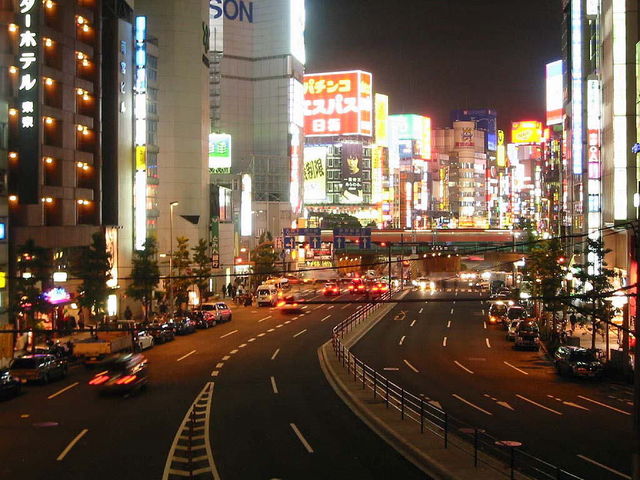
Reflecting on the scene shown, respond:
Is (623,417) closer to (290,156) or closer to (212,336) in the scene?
(212,336)

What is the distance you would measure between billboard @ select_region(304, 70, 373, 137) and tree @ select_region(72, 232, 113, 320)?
14465 cm

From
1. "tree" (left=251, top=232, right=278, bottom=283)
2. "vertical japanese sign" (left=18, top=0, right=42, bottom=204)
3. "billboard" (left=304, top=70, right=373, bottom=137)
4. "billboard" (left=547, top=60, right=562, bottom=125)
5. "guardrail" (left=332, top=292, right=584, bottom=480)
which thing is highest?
"billboard" (left=304, top=70, right=373, bottom=137)

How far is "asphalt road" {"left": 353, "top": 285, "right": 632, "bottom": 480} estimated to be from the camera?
69.9ft

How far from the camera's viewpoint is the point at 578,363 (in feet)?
115

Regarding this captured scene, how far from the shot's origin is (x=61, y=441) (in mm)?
22281

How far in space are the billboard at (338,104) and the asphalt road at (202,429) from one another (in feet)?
516

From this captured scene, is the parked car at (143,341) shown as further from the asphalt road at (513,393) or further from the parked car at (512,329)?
the parked car at (512,329)

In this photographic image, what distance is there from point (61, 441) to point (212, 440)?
413 centimetres

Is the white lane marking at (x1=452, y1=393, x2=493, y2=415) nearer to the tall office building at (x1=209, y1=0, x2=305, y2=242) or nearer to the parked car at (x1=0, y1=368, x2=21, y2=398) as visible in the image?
the parked car at (x1=0, y1=368, x2=21, y2=398)

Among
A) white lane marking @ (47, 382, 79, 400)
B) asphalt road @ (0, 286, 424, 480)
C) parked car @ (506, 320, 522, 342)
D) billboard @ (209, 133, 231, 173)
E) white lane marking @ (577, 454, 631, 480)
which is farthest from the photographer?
billboard @ (209, 133, 231, 173)

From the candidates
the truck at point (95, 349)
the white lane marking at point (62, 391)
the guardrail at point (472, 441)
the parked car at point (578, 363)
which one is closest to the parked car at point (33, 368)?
the white lane marking at point (62, 391)

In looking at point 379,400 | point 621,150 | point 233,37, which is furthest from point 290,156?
point 379,400

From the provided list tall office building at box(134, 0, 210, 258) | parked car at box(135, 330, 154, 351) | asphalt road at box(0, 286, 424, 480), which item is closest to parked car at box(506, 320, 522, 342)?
asphalt road at box(0, 286, 424, 480)

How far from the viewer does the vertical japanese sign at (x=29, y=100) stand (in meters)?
46.7
